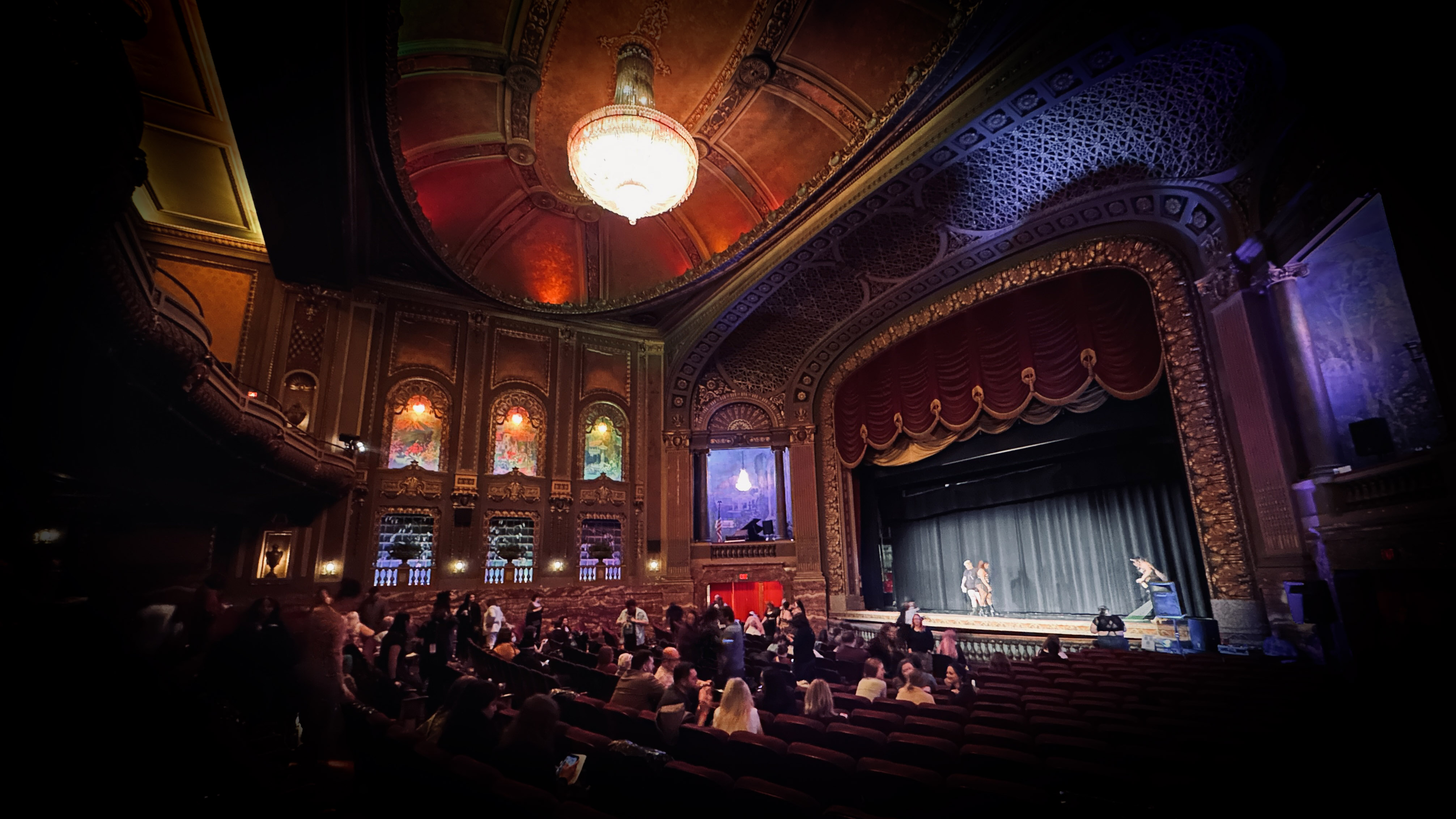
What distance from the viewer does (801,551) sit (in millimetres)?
16156

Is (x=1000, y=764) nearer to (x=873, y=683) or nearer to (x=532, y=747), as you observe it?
(x=532, y=747)

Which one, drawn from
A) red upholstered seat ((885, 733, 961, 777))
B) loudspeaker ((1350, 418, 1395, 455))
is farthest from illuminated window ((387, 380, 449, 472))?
loudspeaker ((1350, 418, 1395, 455))

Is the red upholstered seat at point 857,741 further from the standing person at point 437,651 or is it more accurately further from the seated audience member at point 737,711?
the standing person at point 437,651

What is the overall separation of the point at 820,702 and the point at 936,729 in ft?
3.45

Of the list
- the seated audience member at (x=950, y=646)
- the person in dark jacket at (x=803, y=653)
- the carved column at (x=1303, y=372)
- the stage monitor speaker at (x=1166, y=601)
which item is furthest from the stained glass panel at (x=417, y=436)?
the carved column at (x=1303, y=372)

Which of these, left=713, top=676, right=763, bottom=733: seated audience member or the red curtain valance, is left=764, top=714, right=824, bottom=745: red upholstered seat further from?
the red curtain valance

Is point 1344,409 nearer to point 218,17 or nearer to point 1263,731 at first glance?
point 1263,731

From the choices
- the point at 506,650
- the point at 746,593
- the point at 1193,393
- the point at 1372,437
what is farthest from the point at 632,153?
the point at 746,593

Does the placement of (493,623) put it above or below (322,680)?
below

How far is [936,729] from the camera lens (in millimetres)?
3811

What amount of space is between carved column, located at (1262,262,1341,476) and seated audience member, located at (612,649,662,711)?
27.9 feet

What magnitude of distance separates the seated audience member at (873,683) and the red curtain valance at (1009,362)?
24.8 ft

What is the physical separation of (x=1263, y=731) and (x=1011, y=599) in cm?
1367

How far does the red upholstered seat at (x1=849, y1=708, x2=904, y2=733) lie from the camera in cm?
402
